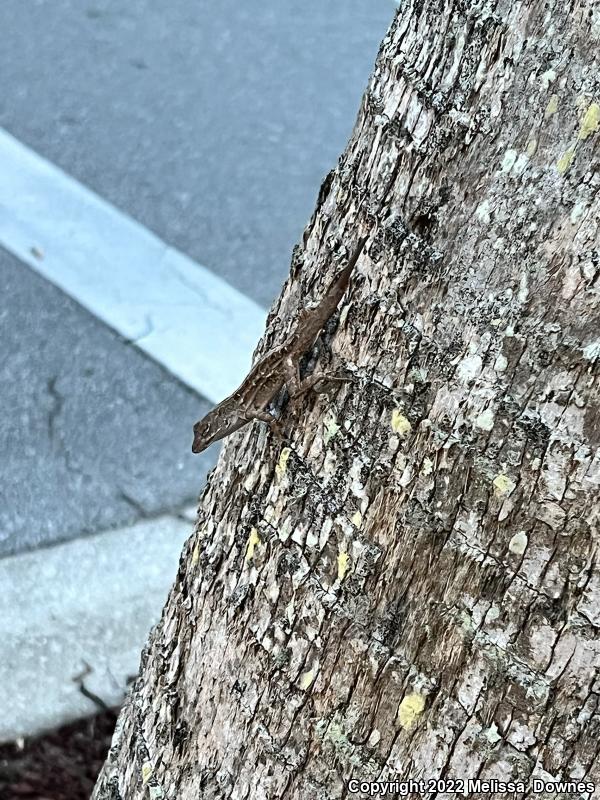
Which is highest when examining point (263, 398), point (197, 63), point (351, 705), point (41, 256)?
point (197, 63)

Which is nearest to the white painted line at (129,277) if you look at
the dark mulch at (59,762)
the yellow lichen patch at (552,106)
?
the dark mulch at (59,762)

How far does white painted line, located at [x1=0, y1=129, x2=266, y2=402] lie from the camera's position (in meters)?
4.54

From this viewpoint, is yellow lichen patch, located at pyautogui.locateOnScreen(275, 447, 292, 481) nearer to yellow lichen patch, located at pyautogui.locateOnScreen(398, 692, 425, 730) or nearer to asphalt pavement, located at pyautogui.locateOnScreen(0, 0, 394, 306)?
yellow lichen patch, located at pyautogui.locateOnScreen(398, 692, 425, 730)

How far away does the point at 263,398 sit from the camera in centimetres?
146

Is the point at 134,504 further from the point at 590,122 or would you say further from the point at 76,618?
the point at 590,122

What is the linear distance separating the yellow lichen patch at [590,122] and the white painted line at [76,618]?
Result: 2.26 m

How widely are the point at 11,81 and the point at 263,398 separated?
568 cm

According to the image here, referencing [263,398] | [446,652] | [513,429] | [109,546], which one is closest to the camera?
[513,429]

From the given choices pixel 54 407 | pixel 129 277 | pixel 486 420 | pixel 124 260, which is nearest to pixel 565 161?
pixel 486 420

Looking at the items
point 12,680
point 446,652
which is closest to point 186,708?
point 446,652

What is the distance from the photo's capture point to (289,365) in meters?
1.44

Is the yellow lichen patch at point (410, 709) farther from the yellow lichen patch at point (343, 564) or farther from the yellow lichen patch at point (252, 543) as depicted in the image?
the yellow lichen patch at point (252, 543)

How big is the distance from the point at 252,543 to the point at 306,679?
0.21 meters

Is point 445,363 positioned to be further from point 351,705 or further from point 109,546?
point 109,546
